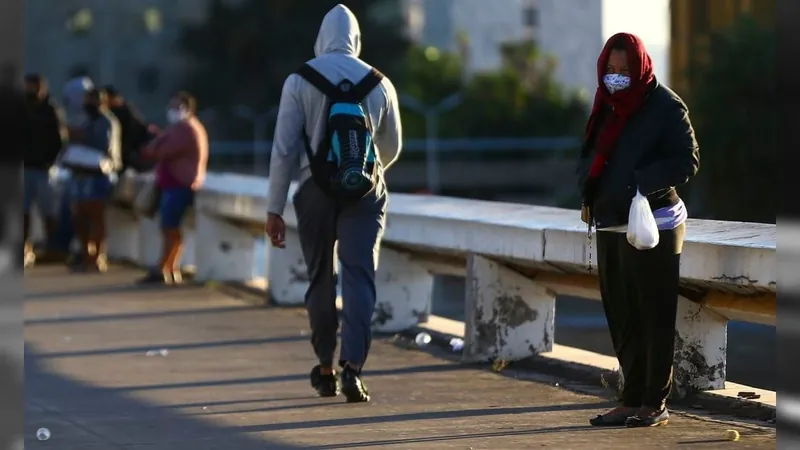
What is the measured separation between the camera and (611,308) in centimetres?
785

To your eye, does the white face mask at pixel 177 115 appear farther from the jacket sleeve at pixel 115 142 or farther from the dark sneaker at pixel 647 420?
the dark sneaker at pixel 647 420

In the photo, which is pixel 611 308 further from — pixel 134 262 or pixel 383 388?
pixel 134 262

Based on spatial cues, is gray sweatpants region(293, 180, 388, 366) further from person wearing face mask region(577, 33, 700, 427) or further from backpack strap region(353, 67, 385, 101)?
person wearing face mask region(577, 33, 700, 427)

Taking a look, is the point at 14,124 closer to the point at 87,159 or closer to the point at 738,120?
the point at 87,159

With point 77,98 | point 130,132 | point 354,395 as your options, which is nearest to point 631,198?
point 354,395

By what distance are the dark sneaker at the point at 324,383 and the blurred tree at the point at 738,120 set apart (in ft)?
100

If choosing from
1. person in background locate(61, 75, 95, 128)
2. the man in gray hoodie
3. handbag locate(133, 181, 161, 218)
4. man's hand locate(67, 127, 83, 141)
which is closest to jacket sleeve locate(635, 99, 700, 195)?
the man in gray hoodie

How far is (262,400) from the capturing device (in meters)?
9.00

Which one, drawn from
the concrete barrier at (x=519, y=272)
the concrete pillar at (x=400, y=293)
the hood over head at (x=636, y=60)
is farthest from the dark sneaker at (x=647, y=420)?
the concrete pillar at (x=400, y=293)

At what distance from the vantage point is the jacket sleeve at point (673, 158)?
24.5ft

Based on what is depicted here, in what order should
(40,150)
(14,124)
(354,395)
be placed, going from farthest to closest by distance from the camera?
1. (14,124)
2. (40,150)
3. (354,395)

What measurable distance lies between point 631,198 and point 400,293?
14.6 feet

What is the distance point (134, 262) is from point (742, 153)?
965 inches

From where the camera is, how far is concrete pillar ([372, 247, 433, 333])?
466 inches
